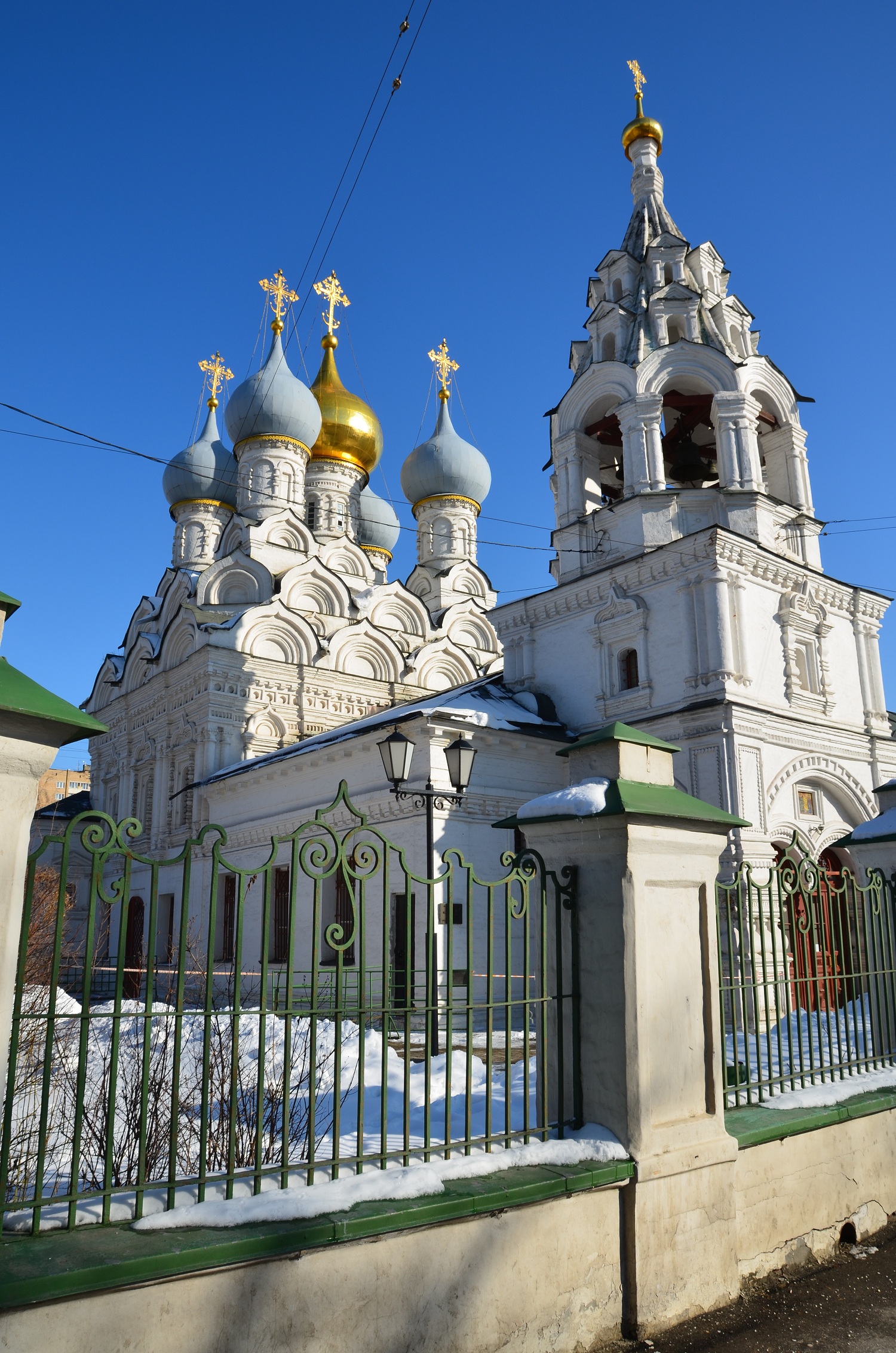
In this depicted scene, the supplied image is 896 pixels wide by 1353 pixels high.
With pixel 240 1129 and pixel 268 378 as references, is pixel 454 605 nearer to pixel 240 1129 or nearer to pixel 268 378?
pixel 268 378

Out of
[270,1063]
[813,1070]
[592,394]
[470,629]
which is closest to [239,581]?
[470,629]

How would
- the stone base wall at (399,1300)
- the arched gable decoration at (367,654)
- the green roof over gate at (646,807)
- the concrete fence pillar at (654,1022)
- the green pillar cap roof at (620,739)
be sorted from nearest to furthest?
the stone base wall at (399,1300) → the concrete fence pillar at (654,1022) → the green roof over gate at (646,807) → the green pillar cap roof at (620,739) → the arched gable decoration at (367,654)

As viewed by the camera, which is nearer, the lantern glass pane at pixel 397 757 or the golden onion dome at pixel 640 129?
the lantern glass pane at pixel 397 757

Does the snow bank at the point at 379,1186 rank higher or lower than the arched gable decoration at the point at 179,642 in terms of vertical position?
lower

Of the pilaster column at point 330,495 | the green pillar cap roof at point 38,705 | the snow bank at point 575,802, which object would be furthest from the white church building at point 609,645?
the green pillar cap roof at point 38,705

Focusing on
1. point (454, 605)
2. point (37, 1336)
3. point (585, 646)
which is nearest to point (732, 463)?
point (585, 646)

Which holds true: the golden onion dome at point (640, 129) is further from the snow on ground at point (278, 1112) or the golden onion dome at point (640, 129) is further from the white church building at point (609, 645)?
the snow on ground at point (278, 1112)

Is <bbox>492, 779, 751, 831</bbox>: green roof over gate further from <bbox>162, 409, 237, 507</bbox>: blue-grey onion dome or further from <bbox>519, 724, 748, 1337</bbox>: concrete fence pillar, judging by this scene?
<bbox>162, 409, 237, 507</bbox>: blue-grey onion dome

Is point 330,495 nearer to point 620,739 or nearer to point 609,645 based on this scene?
point 609,645

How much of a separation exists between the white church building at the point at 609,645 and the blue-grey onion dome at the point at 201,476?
12.1 feet

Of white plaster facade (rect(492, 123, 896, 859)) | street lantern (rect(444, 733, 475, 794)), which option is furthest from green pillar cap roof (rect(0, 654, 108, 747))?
white plaster facade (rect(492, 123, 896, 859))

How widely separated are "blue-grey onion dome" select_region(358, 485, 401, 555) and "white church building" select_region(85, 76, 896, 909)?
6524mm

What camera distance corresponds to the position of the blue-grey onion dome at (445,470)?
97.4ft

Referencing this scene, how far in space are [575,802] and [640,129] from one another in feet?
60.2
